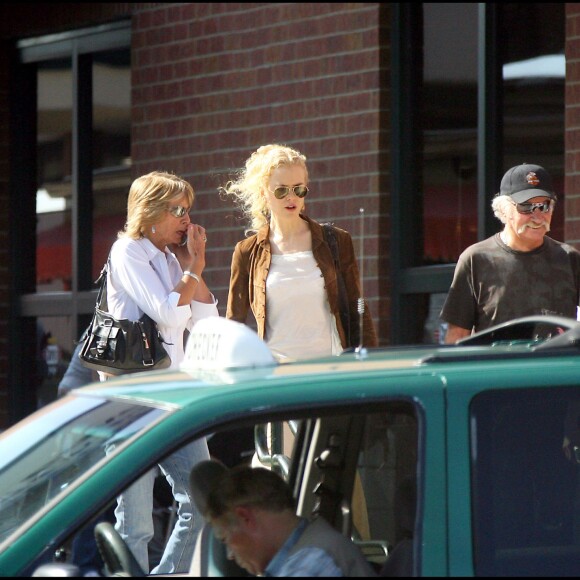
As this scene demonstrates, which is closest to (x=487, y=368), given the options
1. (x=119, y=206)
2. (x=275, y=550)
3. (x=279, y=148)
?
(x=275, y=550)

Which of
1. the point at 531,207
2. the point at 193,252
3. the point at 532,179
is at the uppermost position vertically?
the point at 532,179

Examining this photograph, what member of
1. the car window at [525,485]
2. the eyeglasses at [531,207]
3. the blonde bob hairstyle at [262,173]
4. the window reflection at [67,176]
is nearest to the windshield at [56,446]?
the car window at [525,485]

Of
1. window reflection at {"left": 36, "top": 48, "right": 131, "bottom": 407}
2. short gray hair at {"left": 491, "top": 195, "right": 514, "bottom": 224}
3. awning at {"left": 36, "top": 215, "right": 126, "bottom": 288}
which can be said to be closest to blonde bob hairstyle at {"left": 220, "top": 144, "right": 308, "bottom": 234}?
short gray hair at {"left": 491, "top": 195, "right": 514, "bottom": 224}

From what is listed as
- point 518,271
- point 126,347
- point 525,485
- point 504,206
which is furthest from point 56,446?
point 504,206

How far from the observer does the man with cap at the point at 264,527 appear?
3.16 m

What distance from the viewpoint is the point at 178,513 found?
5.42 metres

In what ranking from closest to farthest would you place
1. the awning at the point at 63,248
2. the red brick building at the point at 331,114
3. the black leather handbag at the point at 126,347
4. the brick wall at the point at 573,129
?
the black leather handbag at the point at 126,347 → the brick wall at the point at 573,129 → the red brick building at the point at 331,114 → the awning at the point at 63,248

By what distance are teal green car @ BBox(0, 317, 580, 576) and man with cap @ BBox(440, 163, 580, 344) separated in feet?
6.23

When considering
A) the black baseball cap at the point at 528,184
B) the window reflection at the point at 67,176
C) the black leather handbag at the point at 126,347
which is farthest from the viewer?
the window reflection at the point at 67,176

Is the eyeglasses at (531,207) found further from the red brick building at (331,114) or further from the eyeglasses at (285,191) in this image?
the red brick building at (331,114)

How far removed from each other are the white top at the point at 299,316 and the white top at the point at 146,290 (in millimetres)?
354

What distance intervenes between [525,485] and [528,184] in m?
2.59

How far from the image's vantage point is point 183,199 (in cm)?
578

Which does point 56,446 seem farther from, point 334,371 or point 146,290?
point 146,290
